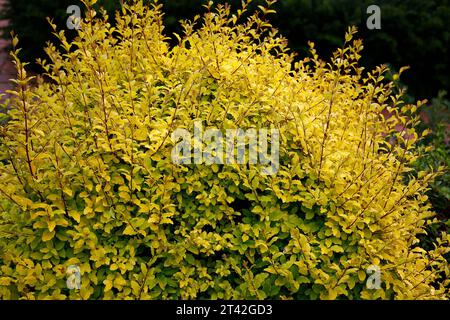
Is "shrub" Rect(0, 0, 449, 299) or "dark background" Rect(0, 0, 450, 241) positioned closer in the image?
"shrub" Rect(0, 0, 449, 299)

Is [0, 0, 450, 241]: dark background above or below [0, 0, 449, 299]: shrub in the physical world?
above

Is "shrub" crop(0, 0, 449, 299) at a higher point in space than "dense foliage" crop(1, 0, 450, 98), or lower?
lower

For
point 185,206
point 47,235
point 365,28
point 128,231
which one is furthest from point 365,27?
point 47,235

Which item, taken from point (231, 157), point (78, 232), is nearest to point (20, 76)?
point (78, 232)

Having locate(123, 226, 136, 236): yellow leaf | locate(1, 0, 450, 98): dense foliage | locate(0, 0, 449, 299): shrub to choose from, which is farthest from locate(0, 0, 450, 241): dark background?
locate(123, 226, 136, 236): yellow leaf

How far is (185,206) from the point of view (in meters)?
2.09

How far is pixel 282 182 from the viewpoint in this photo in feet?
6.95

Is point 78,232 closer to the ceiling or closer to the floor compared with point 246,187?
closer to the floor

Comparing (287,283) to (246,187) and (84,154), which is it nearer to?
(246,187)

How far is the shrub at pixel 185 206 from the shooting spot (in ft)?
6.45

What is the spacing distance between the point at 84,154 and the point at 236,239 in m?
0.62

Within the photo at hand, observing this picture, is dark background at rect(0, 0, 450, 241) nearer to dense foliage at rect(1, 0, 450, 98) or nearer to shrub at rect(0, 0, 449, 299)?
dense foliage at rect(1, 0, 450, 98)

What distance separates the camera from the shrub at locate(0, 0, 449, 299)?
1.96m

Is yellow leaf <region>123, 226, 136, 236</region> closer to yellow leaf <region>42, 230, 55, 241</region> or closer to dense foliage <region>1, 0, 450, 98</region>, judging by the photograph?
yellow leaf <region>42, 230, 55, 241</region>
